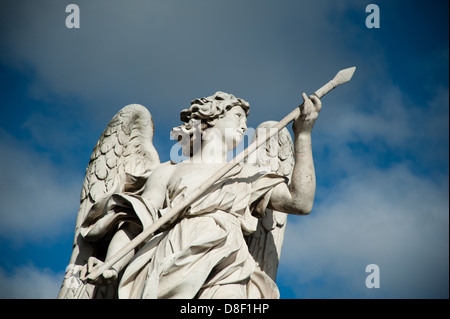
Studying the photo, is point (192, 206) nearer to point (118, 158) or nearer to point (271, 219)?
point (271, 219)

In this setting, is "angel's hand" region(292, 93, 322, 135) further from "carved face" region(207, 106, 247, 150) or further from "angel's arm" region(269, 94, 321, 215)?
"carved face" region(207, 106, 247, 150)

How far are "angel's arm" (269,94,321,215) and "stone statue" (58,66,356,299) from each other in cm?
1

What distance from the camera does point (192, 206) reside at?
8.47 metres

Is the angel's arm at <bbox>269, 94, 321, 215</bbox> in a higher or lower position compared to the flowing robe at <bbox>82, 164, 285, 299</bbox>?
higher

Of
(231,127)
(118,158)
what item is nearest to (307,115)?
(231,127)

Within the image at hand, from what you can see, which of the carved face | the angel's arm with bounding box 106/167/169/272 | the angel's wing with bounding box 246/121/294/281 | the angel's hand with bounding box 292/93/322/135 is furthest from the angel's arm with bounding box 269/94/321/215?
the angel's arm with bounding box 106/167/169/272

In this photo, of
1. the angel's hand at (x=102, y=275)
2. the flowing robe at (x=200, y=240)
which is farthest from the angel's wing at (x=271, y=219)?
the angel's hand at (x=102, y=275)

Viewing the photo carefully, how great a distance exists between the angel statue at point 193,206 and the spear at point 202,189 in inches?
4.3

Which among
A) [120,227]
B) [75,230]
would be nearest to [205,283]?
[120,227]

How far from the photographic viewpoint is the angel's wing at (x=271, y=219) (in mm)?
9289

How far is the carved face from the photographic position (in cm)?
927

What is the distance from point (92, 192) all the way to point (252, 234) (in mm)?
2099
